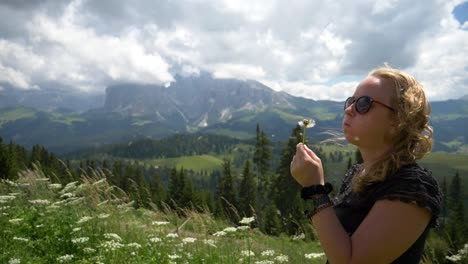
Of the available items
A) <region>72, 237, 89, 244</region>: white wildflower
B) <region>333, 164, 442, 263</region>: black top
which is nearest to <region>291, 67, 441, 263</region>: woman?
<region>333, 164, 442, 263</region>: black top

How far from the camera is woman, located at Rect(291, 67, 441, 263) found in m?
2.03

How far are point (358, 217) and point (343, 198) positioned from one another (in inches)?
14.2

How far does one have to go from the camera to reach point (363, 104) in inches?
Result: 94.4

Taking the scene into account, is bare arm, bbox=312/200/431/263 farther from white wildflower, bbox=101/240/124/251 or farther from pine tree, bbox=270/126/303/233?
pine tree, bbox=270/126/303/233

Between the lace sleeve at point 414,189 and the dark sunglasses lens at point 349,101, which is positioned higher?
the dark sunglasses lens at point 349,101

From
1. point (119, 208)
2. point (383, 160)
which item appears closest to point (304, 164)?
point (383, 160)

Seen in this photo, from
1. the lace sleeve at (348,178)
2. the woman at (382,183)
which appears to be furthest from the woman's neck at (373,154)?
the lace sleeve at (348,178)

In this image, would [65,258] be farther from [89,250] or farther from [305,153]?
[305,153]

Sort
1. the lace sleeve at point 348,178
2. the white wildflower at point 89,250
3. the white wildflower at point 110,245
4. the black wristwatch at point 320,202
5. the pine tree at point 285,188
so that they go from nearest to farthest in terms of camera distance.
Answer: the black wristwatch at point 320,202 → the lace sleeve at point 348,178 → the white wildflower at point 110,245 → the white wildflower at point 89,250 → the pine tree at point 285,188

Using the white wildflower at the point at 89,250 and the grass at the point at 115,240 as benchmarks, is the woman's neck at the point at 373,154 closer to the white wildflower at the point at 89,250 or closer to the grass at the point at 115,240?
the grass at the point at 115,240

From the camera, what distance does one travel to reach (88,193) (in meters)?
9.19

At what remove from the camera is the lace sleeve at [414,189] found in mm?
2066

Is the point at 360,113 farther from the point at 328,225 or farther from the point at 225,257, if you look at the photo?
the point at 225,257

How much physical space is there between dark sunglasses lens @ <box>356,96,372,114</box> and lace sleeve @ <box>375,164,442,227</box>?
44cm
